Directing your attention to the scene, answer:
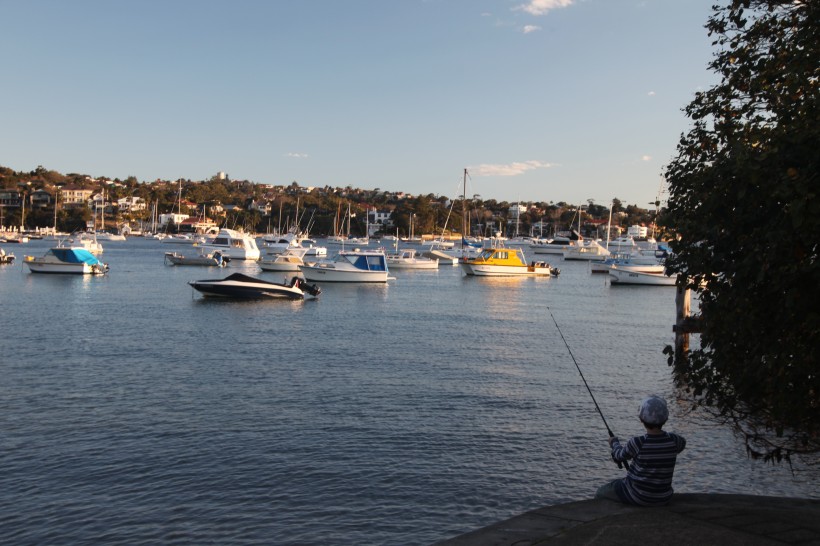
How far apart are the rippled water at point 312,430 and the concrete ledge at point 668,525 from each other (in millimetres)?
2934

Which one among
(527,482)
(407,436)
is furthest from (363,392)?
(527,482)

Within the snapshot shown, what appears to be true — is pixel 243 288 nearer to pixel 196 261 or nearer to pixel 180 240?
pixel 196 261

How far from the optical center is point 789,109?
7.69 metres

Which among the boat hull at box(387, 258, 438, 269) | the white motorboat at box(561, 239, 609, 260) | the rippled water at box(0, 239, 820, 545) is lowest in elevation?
the rippled water at box(0, 239, 820, 545)

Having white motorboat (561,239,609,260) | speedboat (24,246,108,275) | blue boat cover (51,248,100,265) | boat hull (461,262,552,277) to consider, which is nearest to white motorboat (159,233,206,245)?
white motorboat (561,239,609,260)

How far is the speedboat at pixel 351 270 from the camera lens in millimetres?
58969

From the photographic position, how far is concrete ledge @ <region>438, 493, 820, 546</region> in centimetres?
693

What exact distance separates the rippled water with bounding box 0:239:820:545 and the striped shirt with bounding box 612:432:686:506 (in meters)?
3.41

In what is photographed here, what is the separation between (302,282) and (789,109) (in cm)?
3974

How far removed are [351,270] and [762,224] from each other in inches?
2065

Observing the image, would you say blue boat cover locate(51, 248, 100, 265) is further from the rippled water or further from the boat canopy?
the rippled water

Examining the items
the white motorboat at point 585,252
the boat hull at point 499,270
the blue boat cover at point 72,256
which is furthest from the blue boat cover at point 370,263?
the white motorboat at point 585,252

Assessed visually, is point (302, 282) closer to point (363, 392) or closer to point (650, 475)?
point (363, 392)

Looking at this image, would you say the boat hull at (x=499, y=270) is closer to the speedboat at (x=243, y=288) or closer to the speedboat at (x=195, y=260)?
the speedboat at (x=195, y=260)
